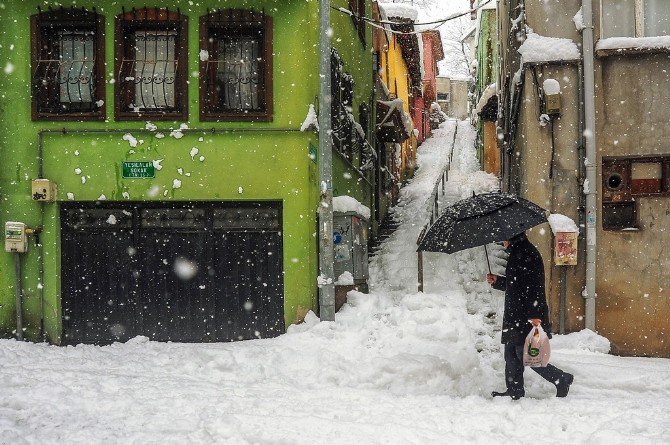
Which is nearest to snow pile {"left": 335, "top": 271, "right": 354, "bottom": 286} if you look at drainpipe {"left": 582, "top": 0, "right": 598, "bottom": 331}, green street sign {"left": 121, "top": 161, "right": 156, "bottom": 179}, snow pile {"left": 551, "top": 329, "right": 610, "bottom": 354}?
snow pile {"left": 551, "top": 329, "right": 610, "bottom": 354}

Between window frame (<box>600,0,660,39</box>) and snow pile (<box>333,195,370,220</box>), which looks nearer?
window frame (<box>600,0,660,39</box>)

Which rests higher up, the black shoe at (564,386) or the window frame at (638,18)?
the window frame at (638,18)

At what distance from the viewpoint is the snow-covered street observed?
220 inches

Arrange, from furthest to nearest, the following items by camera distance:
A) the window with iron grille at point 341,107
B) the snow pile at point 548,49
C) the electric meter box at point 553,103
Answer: the window with iron grille at point 341,107, the snow pile at point 548,49, the electric meter box at point 553,103

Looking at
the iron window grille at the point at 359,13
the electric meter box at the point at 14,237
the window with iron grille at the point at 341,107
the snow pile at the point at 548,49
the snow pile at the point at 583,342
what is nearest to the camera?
the snow pile at the point at 583,342

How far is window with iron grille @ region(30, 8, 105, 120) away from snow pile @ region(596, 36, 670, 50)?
8281 mm

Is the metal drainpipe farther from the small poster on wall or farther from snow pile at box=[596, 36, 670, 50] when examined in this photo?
snow pile at box=[596, 36, 670, 50]

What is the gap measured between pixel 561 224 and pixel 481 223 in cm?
402

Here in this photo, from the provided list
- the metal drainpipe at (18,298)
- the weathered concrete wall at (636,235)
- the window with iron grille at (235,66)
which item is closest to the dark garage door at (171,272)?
the metal drainpipe at (18,298)

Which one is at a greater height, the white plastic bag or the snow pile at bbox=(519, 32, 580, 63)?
the snow pile at bbox=(519, 32, 580, 63)

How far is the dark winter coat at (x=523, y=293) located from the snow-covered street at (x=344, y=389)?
0.73 meters

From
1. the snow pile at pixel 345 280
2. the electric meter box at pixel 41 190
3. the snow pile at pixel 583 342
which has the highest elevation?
the electric meter box at pixel 41 190

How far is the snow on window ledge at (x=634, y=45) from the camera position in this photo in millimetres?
10008

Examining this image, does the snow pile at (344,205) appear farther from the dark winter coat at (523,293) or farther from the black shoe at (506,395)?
the black shoe at (506,395)
